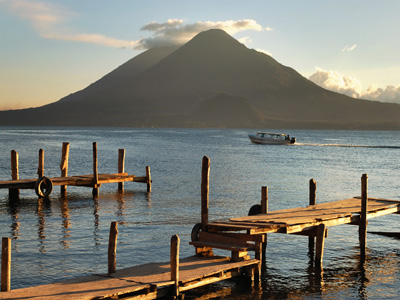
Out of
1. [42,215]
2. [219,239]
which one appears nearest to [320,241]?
[219,239]

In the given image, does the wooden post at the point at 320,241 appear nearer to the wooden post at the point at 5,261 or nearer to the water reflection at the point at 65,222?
the water reflection at the point at 65,222

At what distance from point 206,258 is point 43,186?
19771mm

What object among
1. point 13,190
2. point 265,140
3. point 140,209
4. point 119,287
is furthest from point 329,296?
point 265,140

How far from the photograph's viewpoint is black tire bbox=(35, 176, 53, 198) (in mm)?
34375

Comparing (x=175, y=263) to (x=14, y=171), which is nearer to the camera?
(x=175, y=263)

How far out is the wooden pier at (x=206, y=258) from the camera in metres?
14.1

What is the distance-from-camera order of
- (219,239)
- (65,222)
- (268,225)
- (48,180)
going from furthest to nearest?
1. (48,180)
2. (65,222)
3. (268,225)
4. (219,239)

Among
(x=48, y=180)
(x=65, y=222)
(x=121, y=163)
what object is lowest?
(x=65, y=222)

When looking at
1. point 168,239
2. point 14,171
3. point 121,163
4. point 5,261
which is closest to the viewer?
point 5,261

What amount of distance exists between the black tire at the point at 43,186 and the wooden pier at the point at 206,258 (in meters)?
16.5

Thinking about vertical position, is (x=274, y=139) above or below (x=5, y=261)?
above

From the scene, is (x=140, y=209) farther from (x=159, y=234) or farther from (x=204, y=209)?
(x=204, y=209)

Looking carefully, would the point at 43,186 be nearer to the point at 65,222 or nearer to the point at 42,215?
the point at 42,215

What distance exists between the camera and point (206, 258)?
59.1 feet
